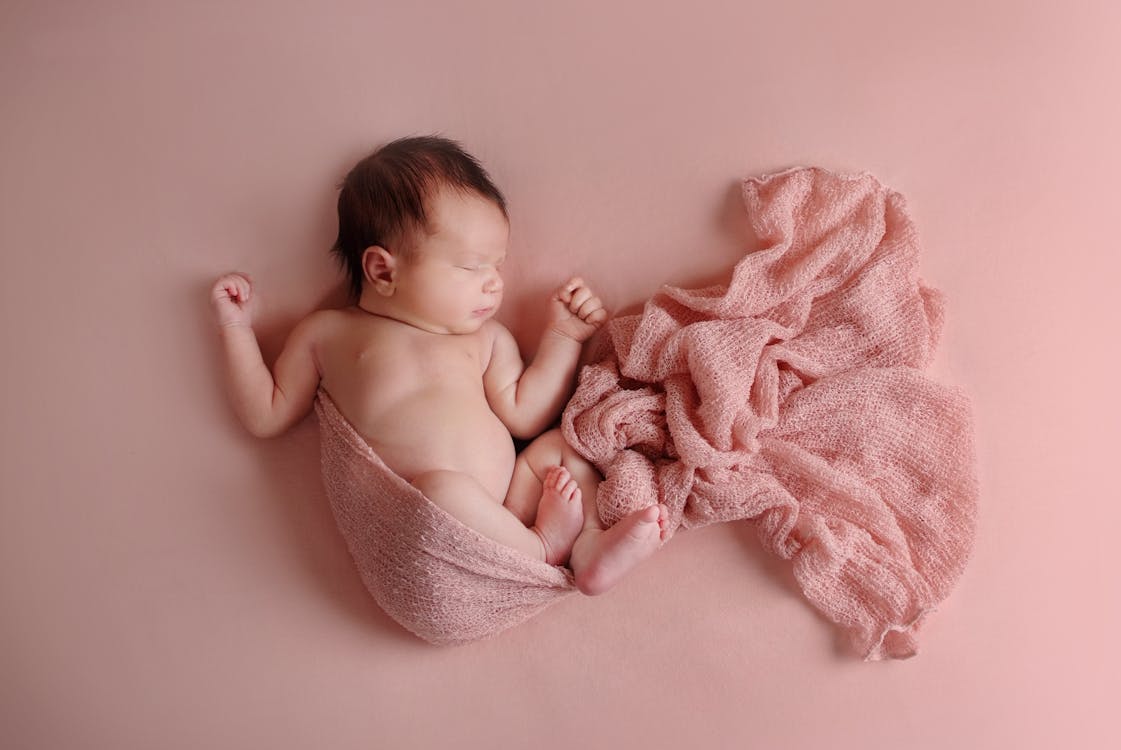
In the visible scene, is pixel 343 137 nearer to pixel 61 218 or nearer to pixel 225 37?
pixel 225 37

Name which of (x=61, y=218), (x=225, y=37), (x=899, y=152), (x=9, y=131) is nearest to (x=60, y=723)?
(x=61, y=218)

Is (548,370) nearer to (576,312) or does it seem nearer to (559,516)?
(576,312)

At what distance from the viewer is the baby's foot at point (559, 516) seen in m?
1.20

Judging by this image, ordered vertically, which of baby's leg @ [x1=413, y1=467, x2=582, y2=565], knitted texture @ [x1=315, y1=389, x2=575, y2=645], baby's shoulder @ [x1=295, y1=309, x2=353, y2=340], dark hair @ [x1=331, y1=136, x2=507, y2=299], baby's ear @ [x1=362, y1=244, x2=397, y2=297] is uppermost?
dark hair @ [x1=331, y1=136, x2=507, y2=299]

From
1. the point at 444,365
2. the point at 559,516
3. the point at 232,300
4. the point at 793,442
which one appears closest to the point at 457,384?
the point at 444,365

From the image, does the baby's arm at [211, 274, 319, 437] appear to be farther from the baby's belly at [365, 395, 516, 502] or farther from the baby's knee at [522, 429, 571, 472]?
the baby's knee at [522, 429, 571, 472]

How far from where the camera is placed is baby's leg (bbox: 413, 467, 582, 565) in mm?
1168

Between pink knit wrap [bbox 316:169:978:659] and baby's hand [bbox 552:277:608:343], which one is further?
baby's hand [bbox 552:277:608:343]

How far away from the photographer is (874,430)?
122 centimetres

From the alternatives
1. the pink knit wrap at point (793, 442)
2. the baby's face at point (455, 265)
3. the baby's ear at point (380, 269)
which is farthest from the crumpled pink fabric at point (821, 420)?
the baby's ear at point (380, 269)

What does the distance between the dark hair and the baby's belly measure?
229mm

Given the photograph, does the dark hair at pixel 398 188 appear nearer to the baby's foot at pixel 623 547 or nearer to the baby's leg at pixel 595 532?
the baby's leg at pixel 595 532

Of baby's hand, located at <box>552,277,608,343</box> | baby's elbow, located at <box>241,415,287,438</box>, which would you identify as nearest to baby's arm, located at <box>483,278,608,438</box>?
baby's hand, located at <box>552,277,608,343</box>

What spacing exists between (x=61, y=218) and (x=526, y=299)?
2.43ft
